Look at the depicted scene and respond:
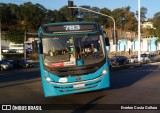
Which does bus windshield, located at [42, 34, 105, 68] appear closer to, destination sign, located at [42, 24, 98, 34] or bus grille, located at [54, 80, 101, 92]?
destination sign, located at [42, 24, 98, 34]

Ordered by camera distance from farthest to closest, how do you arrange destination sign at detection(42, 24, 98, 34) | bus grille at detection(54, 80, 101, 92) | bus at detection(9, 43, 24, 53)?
bus at detection(9, 43, 24, 53) → destination sign at detection(42, 24, 98, 34) → bus grille at detection(54, 80, 101, 92)

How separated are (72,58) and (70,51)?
303 mm

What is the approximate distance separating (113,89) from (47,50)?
422 centimetres

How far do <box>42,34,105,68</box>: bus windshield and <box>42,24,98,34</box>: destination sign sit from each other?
268mm

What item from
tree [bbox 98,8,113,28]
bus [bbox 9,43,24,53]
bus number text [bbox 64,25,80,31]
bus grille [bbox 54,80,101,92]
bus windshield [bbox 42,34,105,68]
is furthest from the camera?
tree [bbox 98,8,113,28]

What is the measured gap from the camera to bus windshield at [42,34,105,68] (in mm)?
13626

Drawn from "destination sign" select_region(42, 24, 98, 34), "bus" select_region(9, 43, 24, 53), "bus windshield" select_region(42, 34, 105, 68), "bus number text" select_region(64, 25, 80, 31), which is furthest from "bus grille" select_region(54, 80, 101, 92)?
"bus" select_region(9, 43, 24, 53)

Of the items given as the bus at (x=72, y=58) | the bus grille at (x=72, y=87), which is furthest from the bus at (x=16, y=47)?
the bus grille at (x=72, y=87)

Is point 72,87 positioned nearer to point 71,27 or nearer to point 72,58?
point 72,58

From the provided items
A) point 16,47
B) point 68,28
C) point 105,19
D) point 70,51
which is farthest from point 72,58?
point 105,19

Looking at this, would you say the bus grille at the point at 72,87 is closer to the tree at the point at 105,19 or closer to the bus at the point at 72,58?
the bus at the point at 72,58

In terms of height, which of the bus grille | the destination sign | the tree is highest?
the tree

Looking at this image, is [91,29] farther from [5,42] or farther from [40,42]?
[5,42]

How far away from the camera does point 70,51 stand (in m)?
13.8
